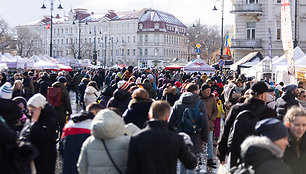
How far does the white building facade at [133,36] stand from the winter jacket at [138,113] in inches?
4261

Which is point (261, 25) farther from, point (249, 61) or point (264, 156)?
point (264, 156)

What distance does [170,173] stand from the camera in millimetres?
5004

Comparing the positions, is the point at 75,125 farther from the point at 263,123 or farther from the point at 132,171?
the point at 263,123

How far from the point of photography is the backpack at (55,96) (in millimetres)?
11141

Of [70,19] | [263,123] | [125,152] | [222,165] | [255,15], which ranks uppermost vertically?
[70,19]

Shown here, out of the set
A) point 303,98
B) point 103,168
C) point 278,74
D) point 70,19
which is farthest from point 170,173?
point 70,19

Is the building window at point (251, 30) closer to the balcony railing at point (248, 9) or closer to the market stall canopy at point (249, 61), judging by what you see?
the balcony railing at point (248, 9)

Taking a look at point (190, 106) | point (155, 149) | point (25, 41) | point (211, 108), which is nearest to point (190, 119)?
point (190, 106)

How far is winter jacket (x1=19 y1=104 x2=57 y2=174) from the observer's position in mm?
5824

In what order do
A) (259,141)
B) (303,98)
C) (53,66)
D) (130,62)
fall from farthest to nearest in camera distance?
(130,62)
(53,66)
(303,98)
(259,141)

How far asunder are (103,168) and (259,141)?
170 centimetres

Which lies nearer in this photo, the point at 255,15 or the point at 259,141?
the point at 259,141

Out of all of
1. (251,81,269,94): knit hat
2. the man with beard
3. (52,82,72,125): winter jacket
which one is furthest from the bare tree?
(251,81,269,94): knit hat

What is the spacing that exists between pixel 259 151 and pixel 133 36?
122154 mm
